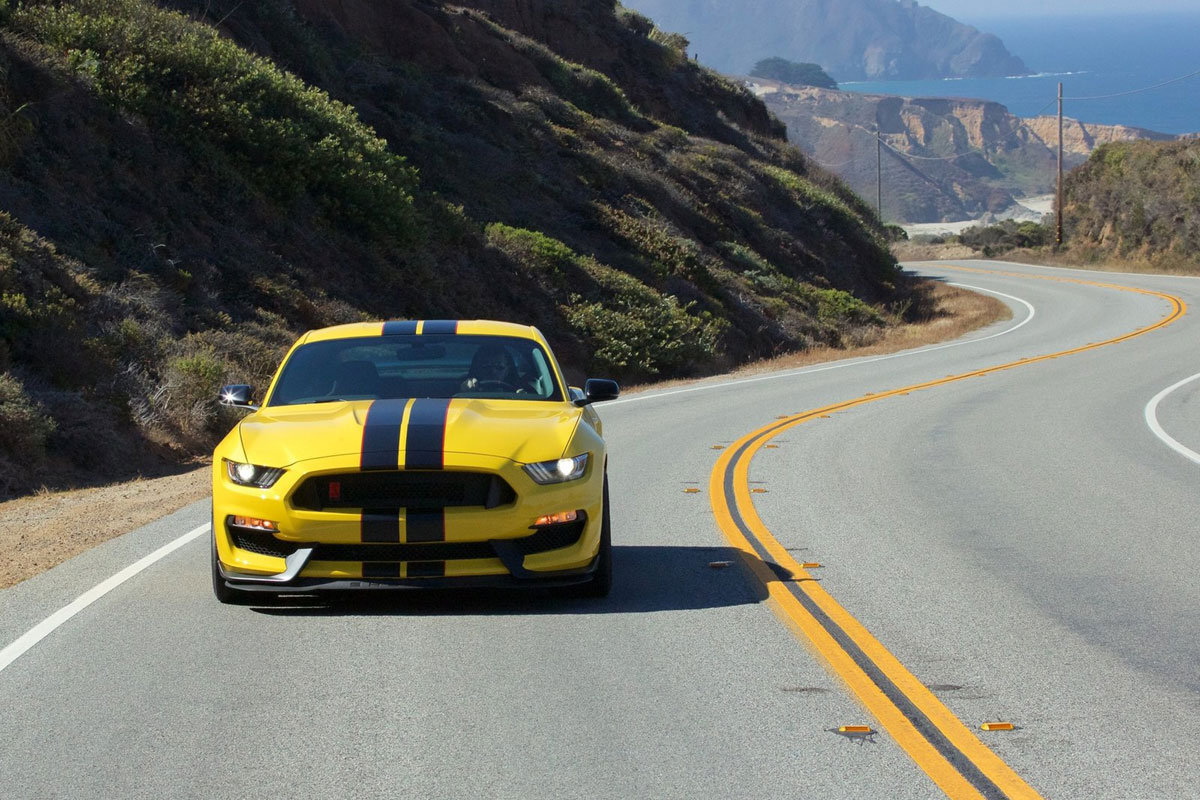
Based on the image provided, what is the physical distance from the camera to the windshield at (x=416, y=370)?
7938mm

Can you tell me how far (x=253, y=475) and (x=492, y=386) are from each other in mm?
1760

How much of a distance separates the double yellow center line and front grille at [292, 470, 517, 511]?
5.50 feet

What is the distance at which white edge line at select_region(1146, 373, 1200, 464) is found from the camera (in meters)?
13.6

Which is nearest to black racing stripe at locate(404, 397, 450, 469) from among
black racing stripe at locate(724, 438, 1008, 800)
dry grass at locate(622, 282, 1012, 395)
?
black racing stripe at locate(724, 438, 1008, 800)

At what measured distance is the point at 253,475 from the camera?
265 inches

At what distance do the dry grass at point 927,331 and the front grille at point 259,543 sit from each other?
644 inches

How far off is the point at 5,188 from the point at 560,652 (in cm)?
1500

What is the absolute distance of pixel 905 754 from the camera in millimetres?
4852

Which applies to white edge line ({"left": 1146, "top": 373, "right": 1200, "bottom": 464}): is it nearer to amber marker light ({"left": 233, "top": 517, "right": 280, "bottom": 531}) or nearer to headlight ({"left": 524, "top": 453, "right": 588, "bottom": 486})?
headlight ({"left": 524, "top": 453, "right": 588, "bottom": 486})

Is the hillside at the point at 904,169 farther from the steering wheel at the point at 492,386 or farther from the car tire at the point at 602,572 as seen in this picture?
the car tire at the point at 602,572

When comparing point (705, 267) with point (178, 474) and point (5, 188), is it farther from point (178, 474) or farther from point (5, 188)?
point (178, 474)

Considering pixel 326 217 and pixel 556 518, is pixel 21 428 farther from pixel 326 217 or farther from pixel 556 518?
pixel 326 217

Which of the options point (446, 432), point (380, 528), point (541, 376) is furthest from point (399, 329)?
point (380, 528)

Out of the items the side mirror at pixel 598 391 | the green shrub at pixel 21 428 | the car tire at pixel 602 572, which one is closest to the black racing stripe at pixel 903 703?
the car tire at pixel 602 572
